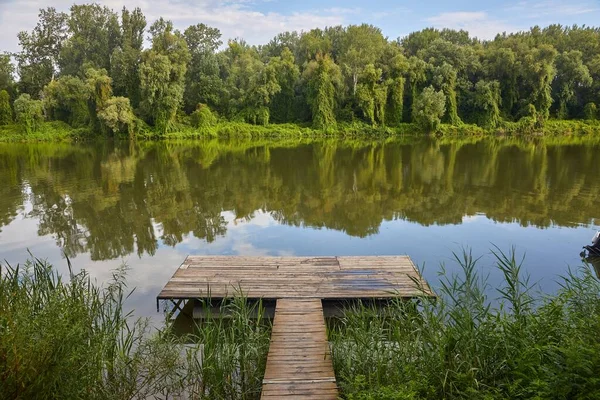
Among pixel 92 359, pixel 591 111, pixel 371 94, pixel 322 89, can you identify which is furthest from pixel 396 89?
pixel 92 359

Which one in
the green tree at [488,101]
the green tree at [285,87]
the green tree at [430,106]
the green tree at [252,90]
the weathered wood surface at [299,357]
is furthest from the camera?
the green tree at [285,87]

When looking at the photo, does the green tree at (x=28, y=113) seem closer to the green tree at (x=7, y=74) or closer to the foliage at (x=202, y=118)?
the green tree at (x=7, y=74)

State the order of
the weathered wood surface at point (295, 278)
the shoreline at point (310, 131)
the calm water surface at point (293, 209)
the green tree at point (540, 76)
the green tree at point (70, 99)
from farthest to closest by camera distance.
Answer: the green tree at point (540, 76)
the green tree at point (70, 99)
the shoreline at point (310, 131)
the calm water surface at point (293, 209)
the weathered wood surface at point (295, 278)

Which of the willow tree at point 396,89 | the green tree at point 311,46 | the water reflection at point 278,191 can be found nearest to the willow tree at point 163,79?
the water reflection at point 278,191

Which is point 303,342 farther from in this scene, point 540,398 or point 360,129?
point 360,129

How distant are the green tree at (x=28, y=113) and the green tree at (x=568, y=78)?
155 ft

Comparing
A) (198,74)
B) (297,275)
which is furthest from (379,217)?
(198,74)

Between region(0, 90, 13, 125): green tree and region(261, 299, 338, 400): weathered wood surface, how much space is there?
41.4 m

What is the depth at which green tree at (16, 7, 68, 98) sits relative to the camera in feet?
147

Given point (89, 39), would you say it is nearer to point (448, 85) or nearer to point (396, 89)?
point (396, 89)

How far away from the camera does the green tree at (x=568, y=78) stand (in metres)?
42.2

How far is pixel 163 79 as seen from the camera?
121ft

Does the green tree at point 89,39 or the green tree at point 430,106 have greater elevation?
the green tree at point 89,39

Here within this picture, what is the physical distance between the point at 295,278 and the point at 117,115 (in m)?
33.1
